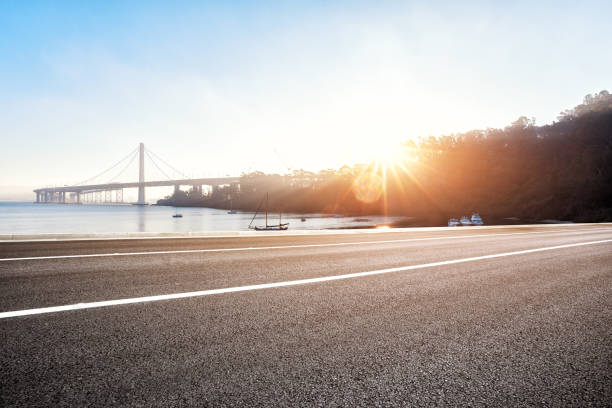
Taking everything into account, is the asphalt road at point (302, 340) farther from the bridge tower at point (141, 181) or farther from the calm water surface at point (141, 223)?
the bridge tower at point (141, 181)

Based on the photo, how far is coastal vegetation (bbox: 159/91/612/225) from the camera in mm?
82438

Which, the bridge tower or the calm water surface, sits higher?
the bridge tower

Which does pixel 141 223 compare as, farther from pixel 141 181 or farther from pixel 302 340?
pixel 302 340

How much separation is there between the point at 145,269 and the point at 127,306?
222cm

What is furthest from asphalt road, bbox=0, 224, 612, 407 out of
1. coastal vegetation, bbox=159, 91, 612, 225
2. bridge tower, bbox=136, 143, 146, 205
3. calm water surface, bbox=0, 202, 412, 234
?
bridge tower, bbox=136, 143, 146, 205

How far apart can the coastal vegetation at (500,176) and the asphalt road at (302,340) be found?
2498 inches

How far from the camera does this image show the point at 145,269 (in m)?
5.71

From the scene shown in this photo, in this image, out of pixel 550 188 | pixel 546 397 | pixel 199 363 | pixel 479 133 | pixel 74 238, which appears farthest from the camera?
pixel 479 133

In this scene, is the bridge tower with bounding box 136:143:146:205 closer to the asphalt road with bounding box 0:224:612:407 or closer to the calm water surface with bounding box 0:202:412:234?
the calm water surface with bounding box 0:202:412:234

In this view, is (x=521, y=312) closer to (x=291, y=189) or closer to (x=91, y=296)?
(x=91, y=296)

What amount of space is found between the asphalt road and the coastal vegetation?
63.4 metres

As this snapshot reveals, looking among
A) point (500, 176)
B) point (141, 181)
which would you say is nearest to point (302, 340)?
point (500, 176)

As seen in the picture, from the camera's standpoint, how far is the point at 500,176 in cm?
10644

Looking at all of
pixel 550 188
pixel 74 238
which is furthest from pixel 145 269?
pixel 550 188
